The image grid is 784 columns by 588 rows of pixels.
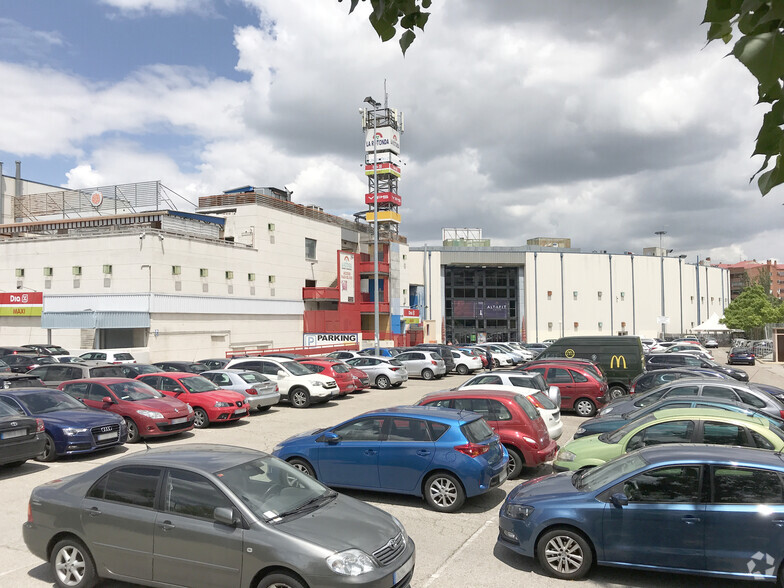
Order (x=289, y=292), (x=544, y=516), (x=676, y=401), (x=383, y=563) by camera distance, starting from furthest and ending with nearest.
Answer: (x=289, y=292)
(x=676, y=401)
(x=544, y=516)
(x=383, y=563)

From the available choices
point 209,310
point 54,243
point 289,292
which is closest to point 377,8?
point 209,310

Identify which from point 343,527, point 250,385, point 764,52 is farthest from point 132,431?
point 764,52

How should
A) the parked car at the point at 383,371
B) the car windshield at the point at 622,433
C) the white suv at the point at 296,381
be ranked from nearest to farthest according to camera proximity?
the car windshield at the point at 622,433
the white suv at the point at 296,381
the parked car at the point at 383,371

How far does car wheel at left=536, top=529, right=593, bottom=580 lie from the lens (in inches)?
240

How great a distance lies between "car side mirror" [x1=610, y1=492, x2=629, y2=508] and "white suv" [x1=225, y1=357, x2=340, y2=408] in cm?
1478

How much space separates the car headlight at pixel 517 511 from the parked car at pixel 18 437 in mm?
8549

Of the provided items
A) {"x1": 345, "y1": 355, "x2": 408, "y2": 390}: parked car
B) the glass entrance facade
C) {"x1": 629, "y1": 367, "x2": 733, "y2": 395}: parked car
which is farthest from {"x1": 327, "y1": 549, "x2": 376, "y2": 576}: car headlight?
the glass entrance facade

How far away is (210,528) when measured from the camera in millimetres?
5148

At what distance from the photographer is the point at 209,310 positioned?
37406mm

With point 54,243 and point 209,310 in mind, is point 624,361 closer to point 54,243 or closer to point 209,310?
point 209,310

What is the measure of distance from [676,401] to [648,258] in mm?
70180

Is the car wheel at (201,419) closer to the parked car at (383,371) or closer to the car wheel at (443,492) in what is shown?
the car wheel at (443,492)

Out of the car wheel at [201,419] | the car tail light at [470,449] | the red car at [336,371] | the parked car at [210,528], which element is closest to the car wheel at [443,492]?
the car tail light at [470,449]

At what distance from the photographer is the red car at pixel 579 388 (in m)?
17.4
